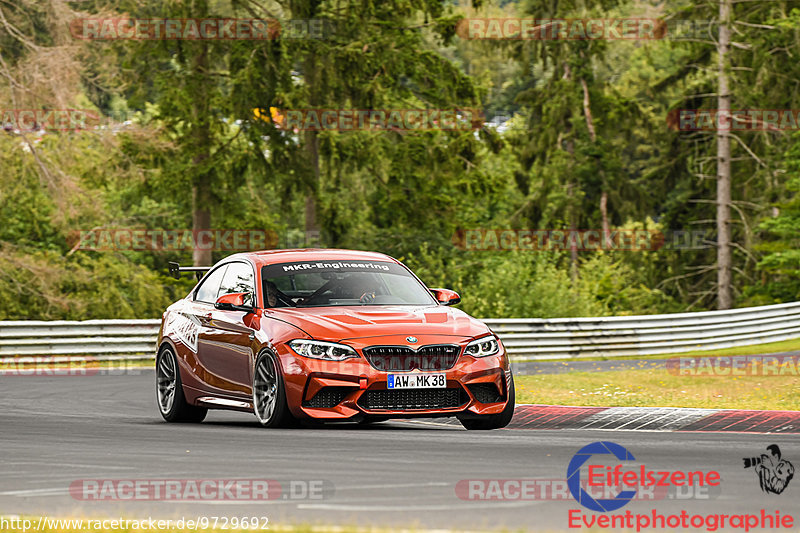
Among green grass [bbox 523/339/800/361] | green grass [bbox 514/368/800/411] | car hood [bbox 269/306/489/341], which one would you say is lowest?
green grass [bbox 523/339/800/361]

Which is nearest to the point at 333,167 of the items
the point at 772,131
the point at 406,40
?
the point at 406,40

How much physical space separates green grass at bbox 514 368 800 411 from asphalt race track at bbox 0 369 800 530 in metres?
3.79

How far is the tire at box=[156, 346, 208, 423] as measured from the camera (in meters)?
13.5

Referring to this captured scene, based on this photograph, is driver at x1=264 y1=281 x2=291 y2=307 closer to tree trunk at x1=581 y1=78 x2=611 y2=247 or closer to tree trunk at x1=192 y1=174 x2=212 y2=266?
tree trunk at x1=192 y1=174 x2=212 y2=266

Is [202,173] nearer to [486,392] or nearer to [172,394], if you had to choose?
[172,394]

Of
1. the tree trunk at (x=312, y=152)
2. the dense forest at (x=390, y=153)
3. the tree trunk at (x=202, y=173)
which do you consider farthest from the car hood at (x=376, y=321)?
the tree trunk at (x=312, y=152)

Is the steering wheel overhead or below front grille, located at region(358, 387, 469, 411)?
overhead

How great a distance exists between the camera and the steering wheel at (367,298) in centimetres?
1261

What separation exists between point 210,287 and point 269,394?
236 centimetres

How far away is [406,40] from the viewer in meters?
43.7

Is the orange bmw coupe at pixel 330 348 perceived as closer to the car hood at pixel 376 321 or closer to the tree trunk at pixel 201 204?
the car hood at pixel 376 321

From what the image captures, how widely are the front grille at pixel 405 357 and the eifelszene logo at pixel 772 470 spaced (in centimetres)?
279

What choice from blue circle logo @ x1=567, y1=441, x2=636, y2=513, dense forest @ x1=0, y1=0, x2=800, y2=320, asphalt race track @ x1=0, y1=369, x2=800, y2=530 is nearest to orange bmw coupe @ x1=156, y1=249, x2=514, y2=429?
asphalt race track @ x1=0, y1=369, x2=800, y2=530

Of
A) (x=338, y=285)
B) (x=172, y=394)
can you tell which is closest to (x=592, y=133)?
(x=172, y=394)
